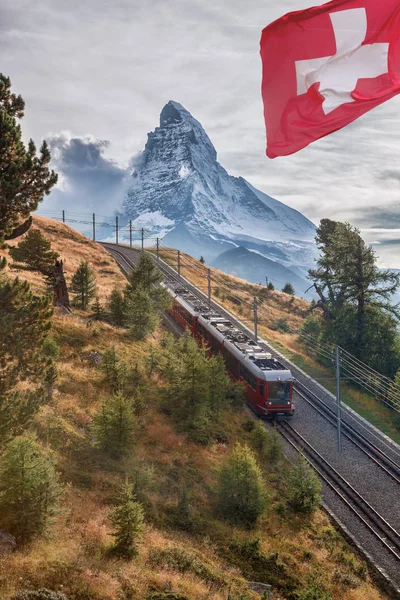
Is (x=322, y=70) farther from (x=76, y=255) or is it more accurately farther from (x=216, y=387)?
(x=76, y=255)

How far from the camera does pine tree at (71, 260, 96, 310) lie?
39.8 metres

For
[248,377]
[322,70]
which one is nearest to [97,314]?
[248,377]

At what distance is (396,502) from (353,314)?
25.3 metres

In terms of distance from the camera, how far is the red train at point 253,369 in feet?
93.5

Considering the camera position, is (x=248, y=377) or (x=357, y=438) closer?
(x=357, y=438)

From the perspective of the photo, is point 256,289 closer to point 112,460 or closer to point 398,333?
point 398,333

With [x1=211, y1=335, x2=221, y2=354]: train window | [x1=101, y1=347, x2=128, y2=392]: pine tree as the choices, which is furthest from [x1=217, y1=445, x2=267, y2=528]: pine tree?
[x1=211, y1=335, x2=221, y2=354]: train window

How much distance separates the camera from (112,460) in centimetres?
1881

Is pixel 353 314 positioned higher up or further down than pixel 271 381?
higher up

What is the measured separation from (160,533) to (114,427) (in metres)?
5.67

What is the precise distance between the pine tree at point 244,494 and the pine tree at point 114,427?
4933mm

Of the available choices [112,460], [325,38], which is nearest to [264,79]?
[325,38]

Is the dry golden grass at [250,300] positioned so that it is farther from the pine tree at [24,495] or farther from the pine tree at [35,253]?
the pine tree at [24,495]

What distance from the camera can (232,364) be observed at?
108 feet
